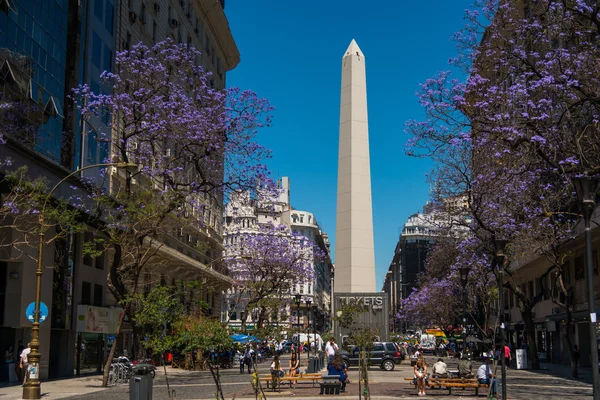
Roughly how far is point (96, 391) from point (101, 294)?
12.2m

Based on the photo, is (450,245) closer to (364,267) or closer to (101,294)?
(364,267)

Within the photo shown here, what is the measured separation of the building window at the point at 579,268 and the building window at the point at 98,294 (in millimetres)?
26628

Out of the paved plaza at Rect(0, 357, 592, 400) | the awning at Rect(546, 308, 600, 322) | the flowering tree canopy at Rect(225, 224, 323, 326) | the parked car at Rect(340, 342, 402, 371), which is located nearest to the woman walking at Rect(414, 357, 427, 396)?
the paved plaza at Rect(0, 357, 592, 400)

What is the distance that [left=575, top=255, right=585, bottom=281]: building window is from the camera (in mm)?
41191

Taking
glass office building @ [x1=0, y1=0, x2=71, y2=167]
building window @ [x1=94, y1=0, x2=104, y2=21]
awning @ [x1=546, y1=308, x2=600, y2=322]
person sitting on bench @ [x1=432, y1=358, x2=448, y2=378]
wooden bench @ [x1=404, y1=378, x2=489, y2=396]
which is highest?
building window @ [x1=94, y1=0, x2=104, y2=21]

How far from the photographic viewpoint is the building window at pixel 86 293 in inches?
1328

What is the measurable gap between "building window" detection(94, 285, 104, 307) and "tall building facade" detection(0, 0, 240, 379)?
6 cm

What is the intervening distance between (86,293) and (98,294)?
6.33 ft

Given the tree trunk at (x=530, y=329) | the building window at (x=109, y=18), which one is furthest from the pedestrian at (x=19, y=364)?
the tree trunk at (x=530, y=329)

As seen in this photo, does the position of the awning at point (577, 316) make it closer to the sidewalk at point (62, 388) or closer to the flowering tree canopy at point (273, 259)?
the flowering tree canopy at point (273, 259)

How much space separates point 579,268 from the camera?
41875mm

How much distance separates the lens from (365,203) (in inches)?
1729

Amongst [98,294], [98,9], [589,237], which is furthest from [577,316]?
[98,9]

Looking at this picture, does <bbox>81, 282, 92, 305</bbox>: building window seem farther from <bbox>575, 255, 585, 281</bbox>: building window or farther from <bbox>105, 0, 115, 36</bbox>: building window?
<bbox>575, 255, 585, 281</bbox>: building window
